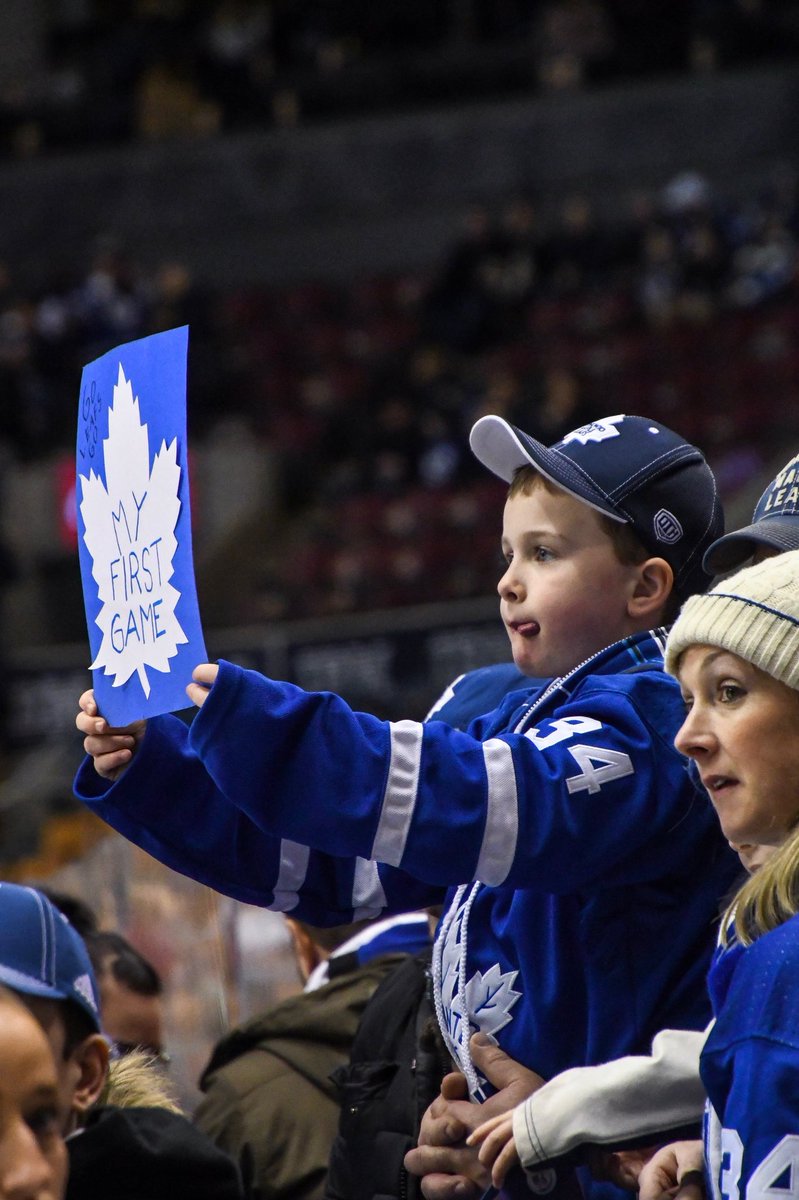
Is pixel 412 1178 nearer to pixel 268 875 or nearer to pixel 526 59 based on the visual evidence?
pixel 268 875

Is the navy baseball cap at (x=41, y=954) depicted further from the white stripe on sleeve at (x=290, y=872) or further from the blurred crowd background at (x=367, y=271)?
the blurred crowd background at (x=367, y=271)

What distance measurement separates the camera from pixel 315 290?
13648 millimetres

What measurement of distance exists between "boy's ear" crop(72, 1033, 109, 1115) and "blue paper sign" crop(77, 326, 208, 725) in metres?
0.34

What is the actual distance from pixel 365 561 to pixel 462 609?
2.29m

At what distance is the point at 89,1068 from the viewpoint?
1.71 meters

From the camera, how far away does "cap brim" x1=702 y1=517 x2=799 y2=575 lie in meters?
1.93

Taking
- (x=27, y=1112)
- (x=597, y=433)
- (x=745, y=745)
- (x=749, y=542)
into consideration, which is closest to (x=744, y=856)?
(x=745, y=745)

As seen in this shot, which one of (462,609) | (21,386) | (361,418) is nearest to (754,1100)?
(462,609)

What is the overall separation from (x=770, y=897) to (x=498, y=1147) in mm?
425

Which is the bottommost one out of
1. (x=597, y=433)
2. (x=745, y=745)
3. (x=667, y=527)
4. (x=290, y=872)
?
(x=290, y=872)

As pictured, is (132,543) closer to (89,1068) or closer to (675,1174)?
(89,1068)

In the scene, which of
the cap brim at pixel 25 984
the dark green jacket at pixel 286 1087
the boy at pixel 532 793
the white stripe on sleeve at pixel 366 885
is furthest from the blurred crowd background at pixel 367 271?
the cap brim at pixel 25 984

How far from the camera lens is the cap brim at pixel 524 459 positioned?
6.77ft

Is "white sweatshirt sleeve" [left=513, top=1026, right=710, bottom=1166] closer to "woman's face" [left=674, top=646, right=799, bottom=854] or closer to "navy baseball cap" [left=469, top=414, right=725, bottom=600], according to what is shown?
"woman's face" [left=674, top=646, right=799, bottom=854]
